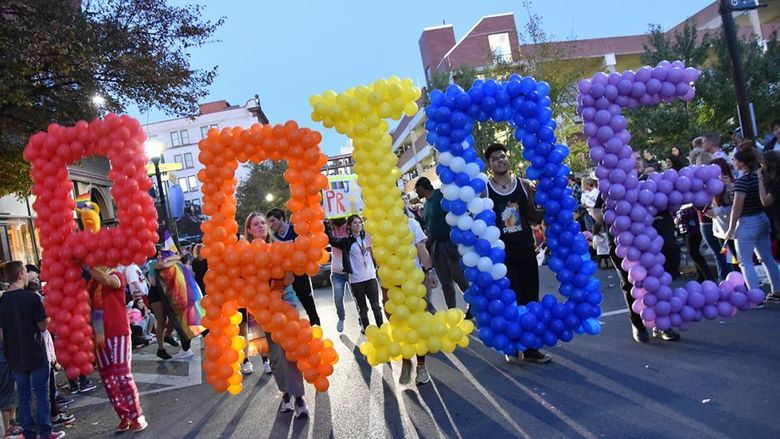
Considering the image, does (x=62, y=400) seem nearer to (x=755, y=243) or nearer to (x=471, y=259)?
(x=471, y=259)

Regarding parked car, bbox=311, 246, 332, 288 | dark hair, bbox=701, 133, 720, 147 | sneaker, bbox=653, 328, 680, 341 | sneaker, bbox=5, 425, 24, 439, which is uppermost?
dark hair, bbox=701, 133, 720, 147

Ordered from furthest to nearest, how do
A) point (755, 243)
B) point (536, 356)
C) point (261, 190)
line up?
point (261, 190) < point (755, 243) < point (536, 356)

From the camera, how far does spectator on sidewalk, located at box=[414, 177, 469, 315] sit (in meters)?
7.55

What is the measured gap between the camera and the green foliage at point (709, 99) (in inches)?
836

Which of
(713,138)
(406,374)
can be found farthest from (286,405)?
(713,138)

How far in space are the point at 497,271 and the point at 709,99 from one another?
1991cm

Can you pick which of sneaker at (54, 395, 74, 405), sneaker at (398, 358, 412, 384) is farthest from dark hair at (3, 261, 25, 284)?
sneaker at (398, 358, 412, 384)

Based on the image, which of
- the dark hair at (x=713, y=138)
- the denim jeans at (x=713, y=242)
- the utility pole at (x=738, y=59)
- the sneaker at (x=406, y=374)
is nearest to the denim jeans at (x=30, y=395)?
the sneaker at (x=406, y=374)

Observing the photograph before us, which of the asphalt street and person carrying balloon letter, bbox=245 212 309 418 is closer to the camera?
the asphalt street

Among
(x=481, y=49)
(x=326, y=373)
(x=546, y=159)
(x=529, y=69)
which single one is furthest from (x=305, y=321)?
(x=481, y=49)

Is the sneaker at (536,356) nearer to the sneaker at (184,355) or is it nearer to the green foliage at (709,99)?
the sneaker at (184,355)

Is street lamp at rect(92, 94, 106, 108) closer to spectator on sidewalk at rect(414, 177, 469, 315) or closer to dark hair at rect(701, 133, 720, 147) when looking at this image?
spectator on sidewalk at rect(414, 177, 469, 315)

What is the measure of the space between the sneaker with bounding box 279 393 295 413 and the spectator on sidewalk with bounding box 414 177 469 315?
9.62 ft

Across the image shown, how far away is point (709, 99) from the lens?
70.3 ft
